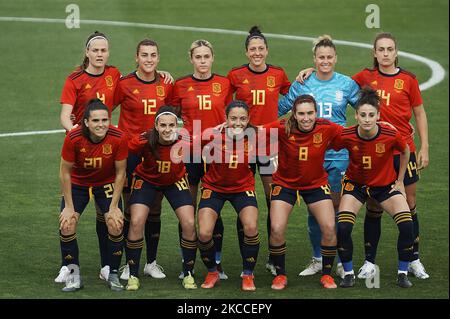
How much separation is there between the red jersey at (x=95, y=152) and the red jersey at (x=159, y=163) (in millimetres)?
247

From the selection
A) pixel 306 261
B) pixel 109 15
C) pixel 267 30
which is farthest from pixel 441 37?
pixel 306 261

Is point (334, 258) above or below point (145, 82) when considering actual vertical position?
below

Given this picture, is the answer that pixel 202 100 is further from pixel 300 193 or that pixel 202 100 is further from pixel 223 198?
pixel 300 193

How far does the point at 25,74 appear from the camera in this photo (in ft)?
68.5

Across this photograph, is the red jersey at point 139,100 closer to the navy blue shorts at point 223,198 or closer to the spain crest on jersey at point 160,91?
the spain crest on jersey at point 160,91

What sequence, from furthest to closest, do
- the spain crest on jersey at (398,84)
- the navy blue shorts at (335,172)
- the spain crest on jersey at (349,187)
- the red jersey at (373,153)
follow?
the navy blue shorts at (335,172)
the spain crest on jersey at (398,84)
the spain crest on jersey at (349,187)
the red jersey at (373,153)

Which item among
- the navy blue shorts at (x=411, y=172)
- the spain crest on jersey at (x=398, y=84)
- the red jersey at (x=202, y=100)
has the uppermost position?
the spain crest on jersey at (x=398, y=84)

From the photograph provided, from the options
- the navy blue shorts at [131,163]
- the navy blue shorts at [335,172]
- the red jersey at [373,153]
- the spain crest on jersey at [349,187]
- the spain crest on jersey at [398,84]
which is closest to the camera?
the red jersey at [373,153]

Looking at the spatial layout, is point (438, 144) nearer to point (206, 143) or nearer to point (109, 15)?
point (206, 143)

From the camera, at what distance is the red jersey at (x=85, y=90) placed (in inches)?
452

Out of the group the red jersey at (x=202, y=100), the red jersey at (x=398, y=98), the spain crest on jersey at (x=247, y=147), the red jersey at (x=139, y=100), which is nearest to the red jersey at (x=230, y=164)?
the spain crest on jersey at (x=247, y=147)

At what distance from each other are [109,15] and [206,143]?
14882 mm

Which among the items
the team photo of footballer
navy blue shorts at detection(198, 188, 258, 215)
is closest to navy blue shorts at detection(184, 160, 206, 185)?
the team photo of footballer

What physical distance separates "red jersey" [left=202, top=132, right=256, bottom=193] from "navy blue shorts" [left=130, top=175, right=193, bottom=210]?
24cm
